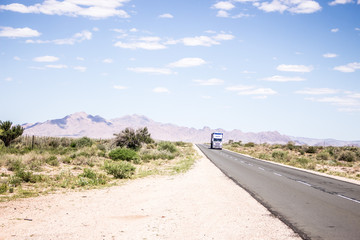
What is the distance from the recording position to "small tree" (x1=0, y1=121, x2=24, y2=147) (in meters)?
34.6

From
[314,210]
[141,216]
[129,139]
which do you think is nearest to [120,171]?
[141,216]

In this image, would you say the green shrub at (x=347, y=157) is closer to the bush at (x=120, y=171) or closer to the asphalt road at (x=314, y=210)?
the asphalt road at (x=314, y=210)

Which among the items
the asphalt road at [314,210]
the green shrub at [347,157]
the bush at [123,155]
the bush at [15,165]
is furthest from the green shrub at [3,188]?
the green shrub at [347,157]

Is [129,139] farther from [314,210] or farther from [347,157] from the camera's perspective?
[314,210]

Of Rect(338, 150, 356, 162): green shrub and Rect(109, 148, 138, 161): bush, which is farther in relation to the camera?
Rect(338, 150, 356, 162): green shrub

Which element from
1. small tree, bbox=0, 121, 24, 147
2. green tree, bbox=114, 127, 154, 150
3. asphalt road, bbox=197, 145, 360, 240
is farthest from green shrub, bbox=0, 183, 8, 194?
small tree, bbox=0, 121, 24, 147

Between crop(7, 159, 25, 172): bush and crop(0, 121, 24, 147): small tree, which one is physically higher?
crop(0, 121, 24, 147): small tree

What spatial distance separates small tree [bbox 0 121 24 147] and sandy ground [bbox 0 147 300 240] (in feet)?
91.2

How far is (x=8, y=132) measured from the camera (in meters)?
34.8

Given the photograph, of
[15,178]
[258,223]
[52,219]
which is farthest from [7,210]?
[258,223]

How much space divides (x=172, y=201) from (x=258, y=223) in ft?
11.4

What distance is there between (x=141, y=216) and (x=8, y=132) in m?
32.3

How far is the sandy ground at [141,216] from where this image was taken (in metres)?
6.66

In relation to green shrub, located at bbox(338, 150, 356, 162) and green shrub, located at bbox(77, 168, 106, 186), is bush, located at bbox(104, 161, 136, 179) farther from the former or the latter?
green shrub, located at bbox(338, 150, 356, 162)
